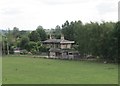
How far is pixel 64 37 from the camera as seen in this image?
83688 millimetres

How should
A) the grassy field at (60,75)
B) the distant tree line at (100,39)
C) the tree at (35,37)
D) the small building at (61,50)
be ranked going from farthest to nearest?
the tree at (35,37)
the small building at (61,50)
the distant tree line at (100,39)
the grassy field at (60,75)

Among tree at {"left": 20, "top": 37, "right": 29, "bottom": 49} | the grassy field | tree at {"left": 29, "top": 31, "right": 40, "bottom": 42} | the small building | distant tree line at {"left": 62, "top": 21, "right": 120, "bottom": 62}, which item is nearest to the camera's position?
the grassy field

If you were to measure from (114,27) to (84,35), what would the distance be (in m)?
8.53

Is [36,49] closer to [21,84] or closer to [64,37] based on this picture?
[64,37]

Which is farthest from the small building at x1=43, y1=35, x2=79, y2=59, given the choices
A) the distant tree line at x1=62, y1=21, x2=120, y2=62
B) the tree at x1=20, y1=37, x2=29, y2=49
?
the tree at x1=20, y1=37, x2=29, y2=49

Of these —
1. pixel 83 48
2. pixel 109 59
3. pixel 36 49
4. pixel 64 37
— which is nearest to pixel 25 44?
pixel 36 49

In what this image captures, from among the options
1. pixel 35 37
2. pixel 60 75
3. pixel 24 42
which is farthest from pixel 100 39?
pixel 35 37

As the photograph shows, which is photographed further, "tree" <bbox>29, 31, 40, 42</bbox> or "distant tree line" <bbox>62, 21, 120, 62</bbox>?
"tree" <bbox>29, 31, 40, 42</bbox>

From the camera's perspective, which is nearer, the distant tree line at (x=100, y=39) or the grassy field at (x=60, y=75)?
the grassy field at (x=60, y=75)

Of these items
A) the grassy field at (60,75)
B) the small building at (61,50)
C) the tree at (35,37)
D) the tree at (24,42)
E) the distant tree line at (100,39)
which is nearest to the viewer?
the grassy field at (60,75)

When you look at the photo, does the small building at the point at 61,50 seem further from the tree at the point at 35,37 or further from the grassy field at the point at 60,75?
the grassy field at the point at 60,75

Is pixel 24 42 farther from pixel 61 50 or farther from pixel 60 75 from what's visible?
pixel 60 75

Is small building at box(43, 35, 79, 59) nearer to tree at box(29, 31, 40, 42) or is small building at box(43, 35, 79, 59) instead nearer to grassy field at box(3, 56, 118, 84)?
tree at box(29, 31, 40, 42)

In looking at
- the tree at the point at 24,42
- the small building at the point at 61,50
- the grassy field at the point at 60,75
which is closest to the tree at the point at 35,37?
the tree at the point at 24,42
